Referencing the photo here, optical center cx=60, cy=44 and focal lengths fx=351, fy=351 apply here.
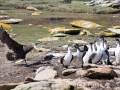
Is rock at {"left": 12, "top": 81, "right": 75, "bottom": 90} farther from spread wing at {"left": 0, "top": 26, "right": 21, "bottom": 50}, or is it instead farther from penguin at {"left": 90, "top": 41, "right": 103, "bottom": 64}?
spread wing at {"left": 0, "top": 26, "right": 21, "bottom": 50}

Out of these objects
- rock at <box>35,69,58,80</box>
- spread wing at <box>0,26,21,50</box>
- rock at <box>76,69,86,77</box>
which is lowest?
rock at <box>35,69,58,80</box>

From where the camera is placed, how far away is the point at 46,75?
992cm

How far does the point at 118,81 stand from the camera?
355 inches

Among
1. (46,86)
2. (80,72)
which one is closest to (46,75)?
(80,72)

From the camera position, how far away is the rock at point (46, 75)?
383 inches

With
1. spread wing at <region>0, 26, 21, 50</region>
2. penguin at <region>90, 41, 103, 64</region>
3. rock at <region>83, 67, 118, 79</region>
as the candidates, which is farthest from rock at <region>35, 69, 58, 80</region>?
spread wing at <region>0, 26, 21, 50</region>

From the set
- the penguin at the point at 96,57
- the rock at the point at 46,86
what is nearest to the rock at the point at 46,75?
the penguin at the point at 96,57

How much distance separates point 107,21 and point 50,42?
37.4 ft

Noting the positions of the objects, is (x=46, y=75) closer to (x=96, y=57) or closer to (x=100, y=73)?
(x=100, y=73)

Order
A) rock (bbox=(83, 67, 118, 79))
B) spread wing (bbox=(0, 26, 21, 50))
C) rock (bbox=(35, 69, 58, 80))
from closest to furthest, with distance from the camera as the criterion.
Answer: rock (bbox=(83, 67, 118, 79)) → rock (bbox=(35, 69, 58, 80)) → spread wing (bbox=(0, 26, 21, 50))

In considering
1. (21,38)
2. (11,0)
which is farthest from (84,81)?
(11,0)

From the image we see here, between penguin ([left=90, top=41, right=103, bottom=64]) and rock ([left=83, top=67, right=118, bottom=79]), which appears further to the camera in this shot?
penguin ([left=90, top=41, right=103, bottom=64])

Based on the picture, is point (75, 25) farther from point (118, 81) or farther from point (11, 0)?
point (11, 0)

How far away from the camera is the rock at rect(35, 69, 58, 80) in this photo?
31.9 ft
